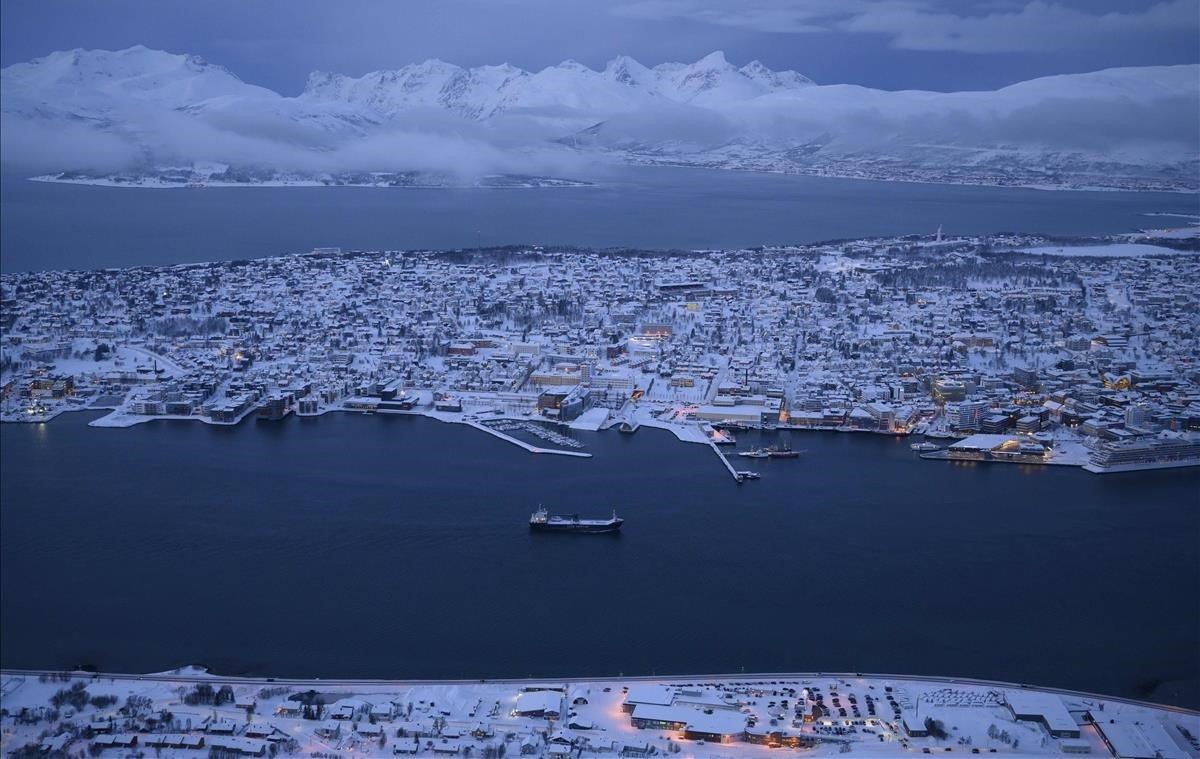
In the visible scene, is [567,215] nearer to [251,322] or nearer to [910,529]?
[251,322]

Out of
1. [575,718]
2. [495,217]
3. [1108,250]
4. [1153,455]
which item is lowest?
[575,718]

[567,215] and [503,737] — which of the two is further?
[567,215]

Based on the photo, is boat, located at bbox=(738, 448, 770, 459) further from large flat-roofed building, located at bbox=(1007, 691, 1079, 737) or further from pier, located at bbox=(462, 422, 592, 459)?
large flat-roofed building, located at bbox=(1007, 691, 1079, 737)

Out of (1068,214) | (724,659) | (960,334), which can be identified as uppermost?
(1068,214)

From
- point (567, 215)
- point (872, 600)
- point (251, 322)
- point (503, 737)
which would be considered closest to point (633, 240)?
point (567, 215)

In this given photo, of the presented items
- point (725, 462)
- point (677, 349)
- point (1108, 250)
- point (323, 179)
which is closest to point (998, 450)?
point (725, 462)

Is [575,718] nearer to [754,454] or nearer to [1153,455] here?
[754,454]
